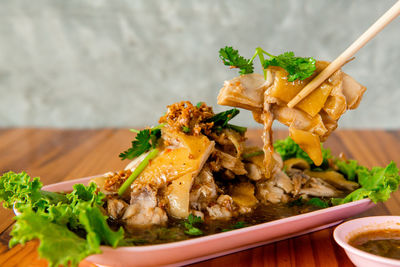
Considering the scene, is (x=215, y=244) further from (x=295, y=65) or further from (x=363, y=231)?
(x=295, y=65)

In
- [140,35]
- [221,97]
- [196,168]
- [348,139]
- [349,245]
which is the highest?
[140,35]

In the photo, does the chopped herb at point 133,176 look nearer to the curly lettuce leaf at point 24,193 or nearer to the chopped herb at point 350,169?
the curly lettuce leaf at point 24,193

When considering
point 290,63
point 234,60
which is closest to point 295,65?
point 290,63

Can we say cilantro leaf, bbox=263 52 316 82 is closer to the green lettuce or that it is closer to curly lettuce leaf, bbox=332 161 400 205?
curly lettuce leaf, bbox=332 161 400 205

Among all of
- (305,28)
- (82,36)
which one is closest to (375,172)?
(305,28)

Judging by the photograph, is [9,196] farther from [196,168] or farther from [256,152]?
[256,152]

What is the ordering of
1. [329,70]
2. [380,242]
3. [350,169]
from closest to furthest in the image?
[380,242] → [329,70] → [350,169]
